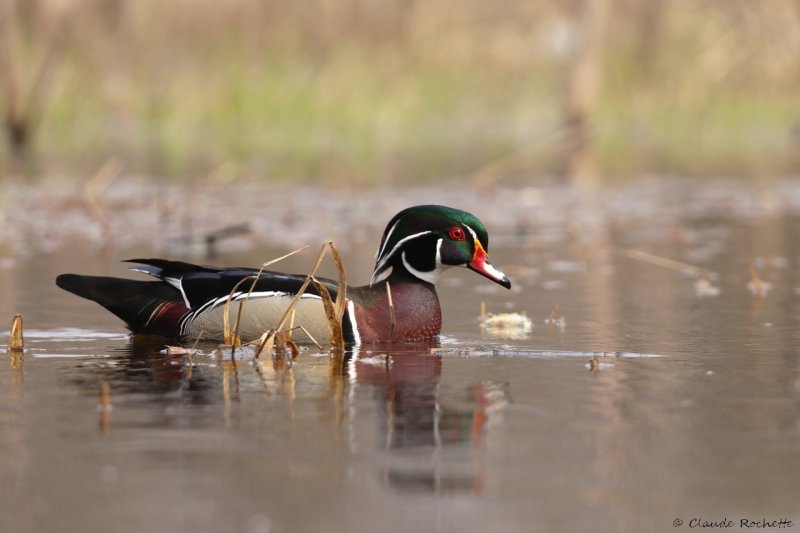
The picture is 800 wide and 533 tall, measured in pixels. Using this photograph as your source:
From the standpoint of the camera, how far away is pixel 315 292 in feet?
24.6

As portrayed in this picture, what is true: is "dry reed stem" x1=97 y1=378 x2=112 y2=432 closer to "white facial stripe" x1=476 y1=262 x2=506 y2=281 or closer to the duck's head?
the duck's head

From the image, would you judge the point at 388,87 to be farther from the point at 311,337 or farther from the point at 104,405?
the point at 104,405

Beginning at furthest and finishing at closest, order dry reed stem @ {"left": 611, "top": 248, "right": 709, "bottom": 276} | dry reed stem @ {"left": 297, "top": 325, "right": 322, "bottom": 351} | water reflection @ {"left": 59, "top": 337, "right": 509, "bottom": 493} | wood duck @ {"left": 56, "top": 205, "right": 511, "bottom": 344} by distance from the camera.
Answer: dry reed stem @ {"left": 611, "top": 248, "right": 709, "bottom": 276} → wood duck @ {"left": 56, "top": 205, "right": 511, "bottom": 344} → dry reed stem @ {"left": 297, "top": 325, "right": 322, "bottom": 351} → water reflection @ {"left": 59, "top": 337, "right": 509, "bottom": 493}

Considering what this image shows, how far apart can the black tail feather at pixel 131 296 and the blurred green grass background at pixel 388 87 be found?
1000cm

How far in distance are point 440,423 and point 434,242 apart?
2.51 metres

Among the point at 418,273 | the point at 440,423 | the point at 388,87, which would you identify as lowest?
the point at 440,423

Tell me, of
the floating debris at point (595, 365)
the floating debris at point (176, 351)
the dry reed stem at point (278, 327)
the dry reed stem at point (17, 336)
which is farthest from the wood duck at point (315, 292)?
the floating debris at point (595, 365)

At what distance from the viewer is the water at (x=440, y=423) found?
14.3 feet

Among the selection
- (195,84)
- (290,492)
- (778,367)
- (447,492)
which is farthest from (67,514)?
(195,84)

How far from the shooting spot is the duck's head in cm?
791

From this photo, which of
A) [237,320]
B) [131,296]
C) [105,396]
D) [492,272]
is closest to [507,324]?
[492,272]

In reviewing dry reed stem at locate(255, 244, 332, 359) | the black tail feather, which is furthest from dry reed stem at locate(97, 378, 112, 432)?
the black tail feather

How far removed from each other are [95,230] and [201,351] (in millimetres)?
6442

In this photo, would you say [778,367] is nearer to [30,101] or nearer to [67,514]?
[67,514]
